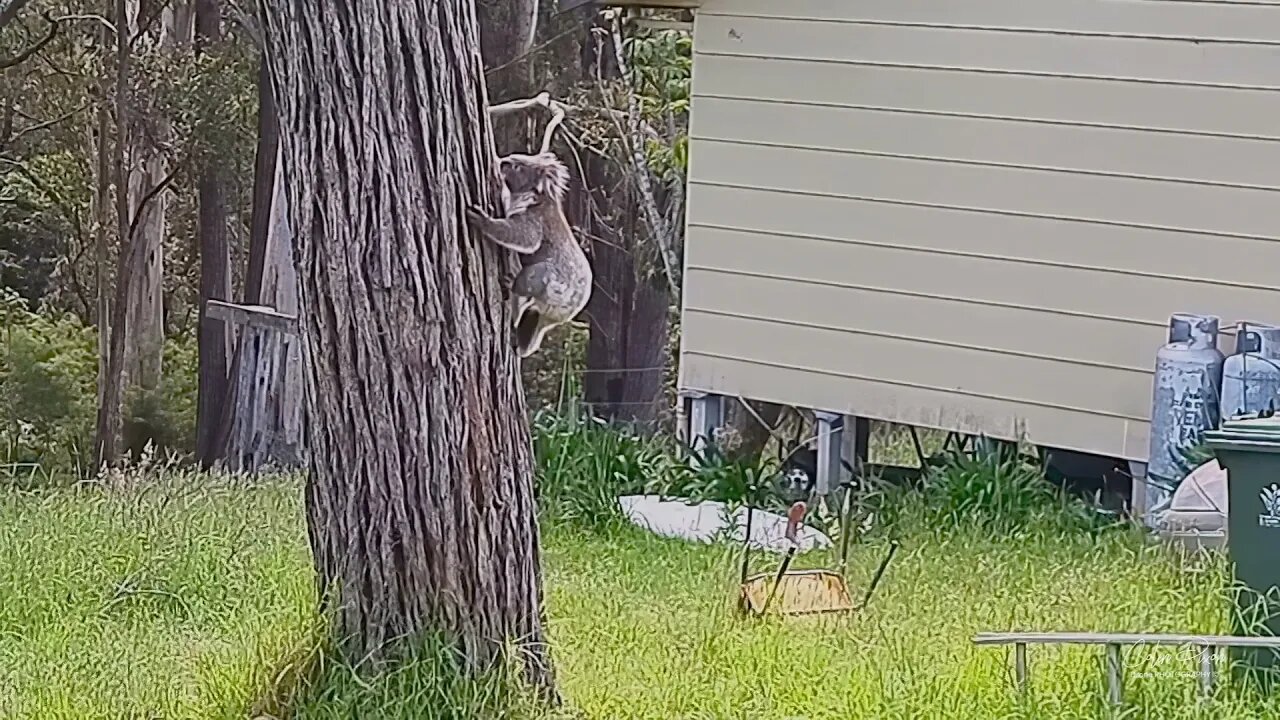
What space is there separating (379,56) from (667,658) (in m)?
2.04

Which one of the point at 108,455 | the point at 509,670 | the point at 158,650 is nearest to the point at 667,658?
the point at 509,670

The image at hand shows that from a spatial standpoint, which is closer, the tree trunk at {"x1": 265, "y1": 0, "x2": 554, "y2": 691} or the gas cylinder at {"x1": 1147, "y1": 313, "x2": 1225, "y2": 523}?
the tree trunk at {"x1": 265, "y1": 0, "x2": 554, "y2": 691}

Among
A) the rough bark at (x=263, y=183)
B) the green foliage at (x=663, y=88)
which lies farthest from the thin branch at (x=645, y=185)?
the rough bark at (x=263, y=183)

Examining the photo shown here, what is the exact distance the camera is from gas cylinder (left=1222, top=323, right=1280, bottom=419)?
8109 millimetres

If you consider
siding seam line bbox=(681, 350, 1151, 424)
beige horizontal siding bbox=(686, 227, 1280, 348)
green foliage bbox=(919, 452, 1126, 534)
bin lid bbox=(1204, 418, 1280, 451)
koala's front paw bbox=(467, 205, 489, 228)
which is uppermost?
koala's front paw bbox=(467, 205, 489, 228)

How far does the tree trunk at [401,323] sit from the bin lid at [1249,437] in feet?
6.29

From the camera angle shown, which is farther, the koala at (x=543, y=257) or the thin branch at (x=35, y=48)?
the thin branch at (x=35, y=48)

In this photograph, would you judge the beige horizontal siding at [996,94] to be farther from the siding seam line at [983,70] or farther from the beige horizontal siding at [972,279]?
the beige horizontal siding at [972,279]

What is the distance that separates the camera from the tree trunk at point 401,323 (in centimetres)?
489

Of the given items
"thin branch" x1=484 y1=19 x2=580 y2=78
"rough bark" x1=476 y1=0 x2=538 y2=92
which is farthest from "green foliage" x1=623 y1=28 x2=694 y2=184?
"rough bark" x1=476 y1=0 x2=538 y2=92

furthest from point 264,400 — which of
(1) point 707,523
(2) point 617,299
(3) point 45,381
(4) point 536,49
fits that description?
(3) point 45,381

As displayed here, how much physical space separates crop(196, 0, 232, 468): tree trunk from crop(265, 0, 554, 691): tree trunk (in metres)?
9.64

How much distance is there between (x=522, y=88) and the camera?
1775 cm

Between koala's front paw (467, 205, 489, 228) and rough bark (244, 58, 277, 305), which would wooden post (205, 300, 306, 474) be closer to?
rough bark (244, 58, 277, 305)
